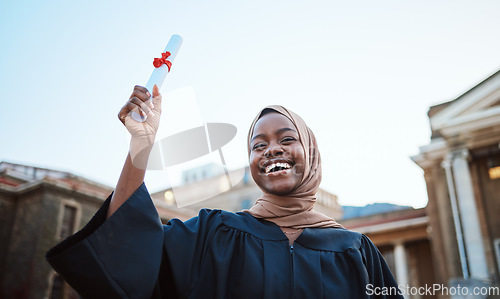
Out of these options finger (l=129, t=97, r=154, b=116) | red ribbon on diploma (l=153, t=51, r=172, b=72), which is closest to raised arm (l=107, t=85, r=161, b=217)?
finger (l=129, t=97, r=154, b=116)

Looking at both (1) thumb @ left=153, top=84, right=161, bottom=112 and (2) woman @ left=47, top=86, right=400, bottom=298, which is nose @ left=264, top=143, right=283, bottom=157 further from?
(1) thumb @ left=153, top=84, right=161, bottom=112

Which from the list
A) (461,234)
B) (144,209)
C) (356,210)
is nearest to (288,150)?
(144,209)

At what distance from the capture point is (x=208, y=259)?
172 cm

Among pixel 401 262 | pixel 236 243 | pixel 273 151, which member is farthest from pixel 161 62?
pixel 401 262

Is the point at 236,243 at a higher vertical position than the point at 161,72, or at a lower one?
lower

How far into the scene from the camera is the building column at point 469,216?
13.6 m

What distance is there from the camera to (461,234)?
573 inches

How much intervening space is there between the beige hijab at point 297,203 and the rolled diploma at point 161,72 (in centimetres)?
61

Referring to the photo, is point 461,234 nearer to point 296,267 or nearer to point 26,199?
point 296,267

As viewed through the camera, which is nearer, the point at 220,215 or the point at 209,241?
the point at 209,241

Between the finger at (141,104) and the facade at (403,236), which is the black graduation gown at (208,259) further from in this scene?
the facade at (403,236)

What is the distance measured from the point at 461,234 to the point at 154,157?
49.6 ft

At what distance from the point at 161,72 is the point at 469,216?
14765 mm

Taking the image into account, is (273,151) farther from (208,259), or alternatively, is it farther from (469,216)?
(469,216)
